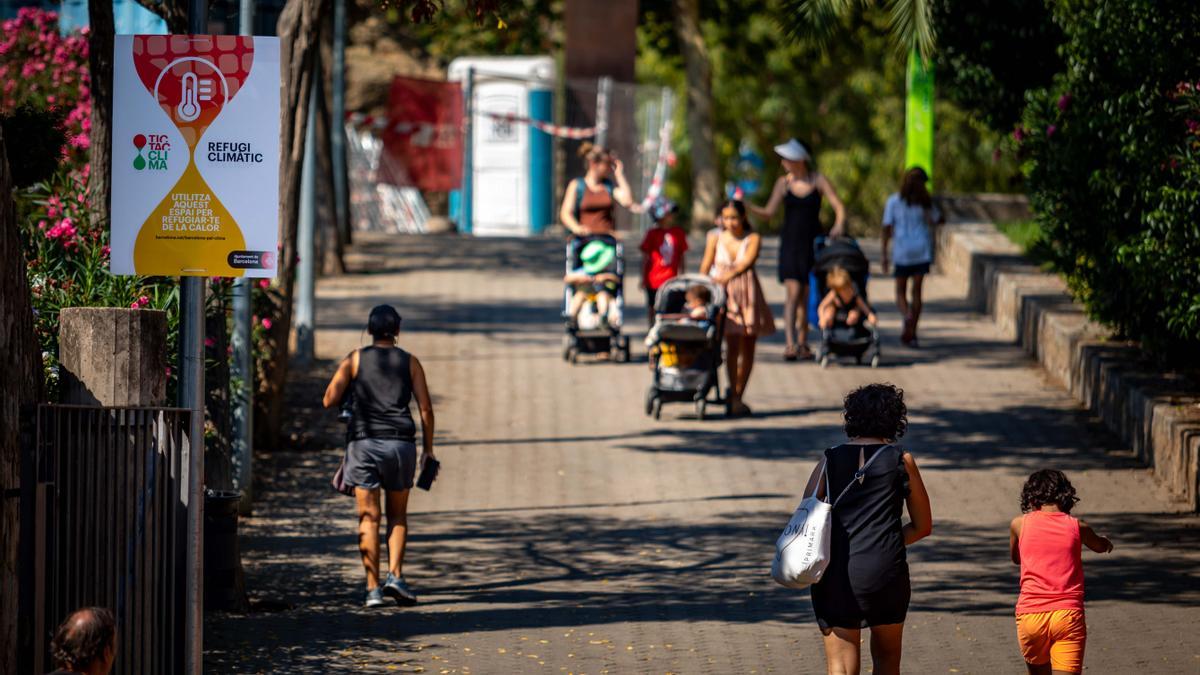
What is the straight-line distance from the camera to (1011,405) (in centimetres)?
1549

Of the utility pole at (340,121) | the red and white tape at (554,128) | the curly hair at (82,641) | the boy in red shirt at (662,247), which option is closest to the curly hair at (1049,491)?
the curly hair at (82,641)

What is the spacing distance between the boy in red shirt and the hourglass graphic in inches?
379

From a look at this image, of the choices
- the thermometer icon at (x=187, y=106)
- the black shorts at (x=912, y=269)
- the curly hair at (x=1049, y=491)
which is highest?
the thermometer icon at (x=187, y=106)

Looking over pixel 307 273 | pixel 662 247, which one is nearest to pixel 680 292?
pixel 662 247

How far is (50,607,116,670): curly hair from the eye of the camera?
5691 mm

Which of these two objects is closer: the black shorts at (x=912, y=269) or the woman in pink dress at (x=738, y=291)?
the woman in pink dress at (x=738, y=291)

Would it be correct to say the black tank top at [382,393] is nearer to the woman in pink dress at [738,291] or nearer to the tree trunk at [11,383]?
the tree trunk at [11,383]

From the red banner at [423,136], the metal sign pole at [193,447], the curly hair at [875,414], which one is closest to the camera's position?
the curly hair at [875,414]

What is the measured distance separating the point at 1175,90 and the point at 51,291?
7719 millimetres

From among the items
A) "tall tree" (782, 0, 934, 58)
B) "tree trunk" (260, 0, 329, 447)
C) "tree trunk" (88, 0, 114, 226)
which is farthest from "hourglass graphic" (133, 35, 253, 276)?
"tall tree" (782, 0, 934, 58)

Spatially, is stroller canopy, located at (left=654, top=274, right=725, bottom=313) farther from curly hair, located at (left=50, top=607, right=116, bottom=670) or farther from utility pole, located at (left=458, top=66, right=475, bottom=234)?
utility pole, located at (left=458, top=66, right=475, bottom=234)

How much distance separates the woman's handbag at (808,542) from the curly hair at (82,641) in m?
2.48

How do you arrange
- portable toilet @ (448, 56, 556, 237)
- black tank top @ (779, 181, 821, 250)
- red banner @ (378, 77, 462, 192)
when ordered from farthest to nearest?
portable toilet @ (448, 56, 556, 237) → red banner @ (378, 77, 462, 192) → black tank top @ (779, 181, 821, 250)

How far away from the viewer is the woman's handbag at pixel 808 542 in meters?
6.77
